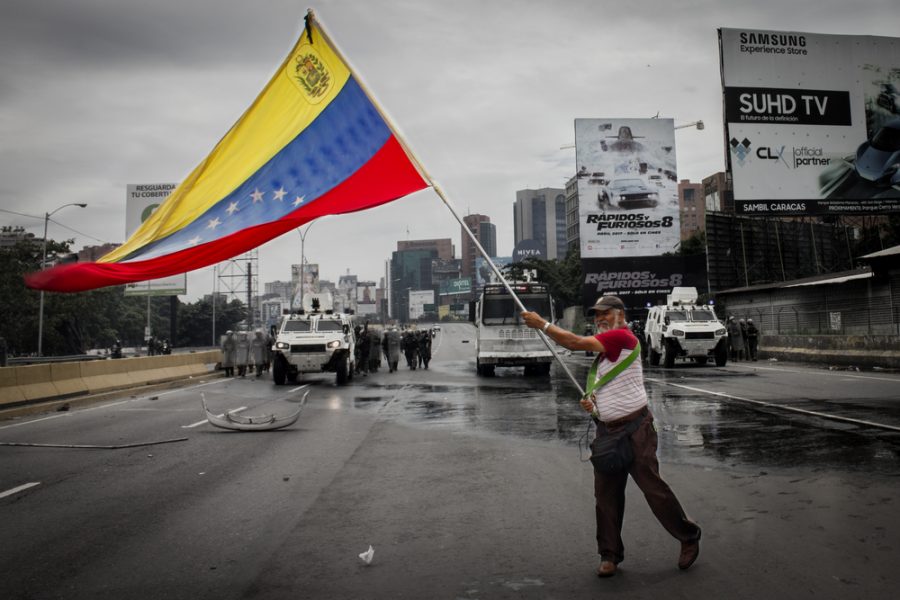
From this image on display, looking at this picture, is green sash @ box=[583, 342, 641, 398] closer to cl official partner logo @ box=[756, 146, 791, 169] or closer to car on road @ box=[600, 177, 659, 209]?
cl official partner logo @ box=[756, 146, 791, 169]

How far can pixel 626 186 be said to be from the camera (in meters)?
43.0

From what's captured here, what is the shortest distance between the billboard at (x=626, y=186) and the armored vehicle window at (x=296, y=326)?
2209cm

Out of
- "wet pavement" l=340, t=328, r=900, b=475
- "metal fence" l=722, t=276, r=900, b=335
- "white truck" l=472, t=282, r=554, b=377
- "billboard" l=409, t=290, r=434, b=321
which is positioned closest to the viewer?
"wet pavement" l=340, t=328, r=900, b=475

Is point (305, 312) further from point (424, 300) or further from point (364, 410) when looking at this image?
point (424, 300)

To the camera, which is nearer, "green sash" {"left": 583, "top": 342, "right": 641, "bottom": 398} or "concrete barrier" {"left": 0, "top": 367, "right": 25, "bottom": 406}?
"green sash" {"left": 583, "top": 342, "right": 641, "bottom": 398}

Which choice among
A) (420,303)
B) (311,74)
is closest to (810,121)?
(311,74)

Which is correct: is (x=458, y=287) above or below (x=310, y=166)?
above

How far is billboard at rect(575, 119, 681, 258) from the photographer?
42875mm

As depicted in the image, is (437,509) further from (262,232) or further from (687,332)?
(687,332)

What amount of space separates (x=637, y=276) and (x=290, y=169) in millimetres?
38464

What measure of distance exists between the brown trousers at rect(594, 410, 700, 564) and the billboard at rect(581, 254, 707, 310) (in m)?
39.0

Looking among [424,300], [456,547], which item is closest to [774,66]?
[456,547]

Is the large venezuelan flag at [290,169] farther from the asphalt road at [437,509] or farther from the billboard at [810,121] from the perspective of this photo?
the billboard at [810,121]

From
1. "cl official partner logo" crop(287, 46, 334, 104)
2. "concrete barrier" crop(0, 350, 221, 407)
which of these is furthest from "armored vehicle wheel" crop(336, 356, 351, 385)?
"cl official partner logo" crop(287, 46, 334, 104)
